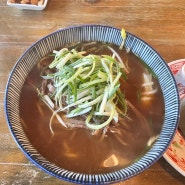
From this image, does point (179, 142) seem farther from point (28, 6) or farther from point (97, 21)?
point (28, 6)

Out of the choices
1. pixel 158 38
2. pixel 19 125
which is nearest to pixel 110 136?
pixel 19 125

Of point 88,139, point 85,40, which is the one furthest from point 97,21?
point 88,139

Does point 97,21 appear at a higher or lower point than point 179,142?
higher

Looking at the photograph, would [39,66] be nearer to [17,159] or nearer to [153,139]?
[17,159]

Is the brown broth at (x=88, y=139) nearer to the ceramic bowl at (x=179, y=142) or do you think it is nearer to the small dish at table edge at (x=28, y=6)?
the ceramic bowl at (x=179, y=142)

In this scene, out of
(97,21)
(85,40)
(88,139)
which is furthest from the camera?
(97,21)

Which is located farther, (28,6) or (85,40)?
(28,6)

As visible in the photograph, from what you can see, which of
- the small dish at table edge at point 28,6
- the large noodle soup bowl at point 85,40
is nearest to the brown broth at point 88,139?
the large noodle soup bowl at point 85,40
